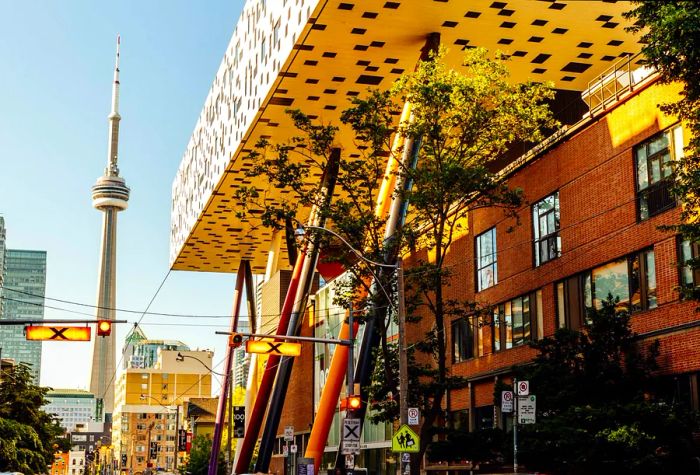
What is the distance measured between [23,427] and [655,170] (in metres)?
45.5

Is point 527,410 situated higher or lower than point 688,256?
lower

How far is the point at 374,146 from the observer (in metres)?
33.2

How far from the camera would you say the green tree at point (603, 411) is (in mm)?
24938

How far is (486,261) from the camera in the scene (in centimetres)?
4284

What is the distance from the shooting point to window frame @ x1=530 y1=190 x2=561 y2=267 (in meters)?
36.8

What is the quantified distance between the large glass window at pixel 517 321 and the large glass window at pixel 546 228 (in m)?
1.52

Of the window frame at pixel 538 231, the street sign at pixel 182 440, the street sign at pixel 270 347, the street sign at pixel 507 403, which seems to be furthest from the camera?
the street sign at pixel 182 440

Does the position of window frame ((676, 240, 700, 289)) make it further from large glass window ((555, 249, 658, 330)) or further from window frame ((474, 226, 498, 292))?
window frame ((474, 226, 498, 292))

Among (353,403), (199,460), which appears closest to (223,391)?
(199,460)

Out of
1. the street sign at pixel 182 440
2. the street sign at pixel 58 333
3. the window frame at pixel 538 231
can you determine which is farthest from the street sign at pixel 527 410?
the street sign at pixel 182 440

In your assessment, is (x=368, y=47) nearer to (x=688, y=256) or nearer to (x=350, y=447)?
(x=350, y=447)

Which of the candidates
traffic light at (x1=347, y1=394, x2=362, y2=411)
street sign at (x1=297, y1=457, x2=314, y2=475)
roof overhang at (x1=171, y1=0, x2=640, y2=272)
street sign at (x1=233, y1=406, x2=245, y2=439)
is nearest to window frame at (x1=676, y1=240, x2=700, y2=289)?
traffic light at (x1=347, y1=394, x2=362, y2=411)

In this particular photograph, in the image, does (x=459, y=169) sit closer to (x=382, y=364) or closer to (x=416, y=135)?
(x=416, y=135)

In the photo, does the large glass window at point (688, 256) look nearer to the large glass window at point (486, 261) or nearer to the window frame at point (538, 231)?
the window frame at point (538, 231)
